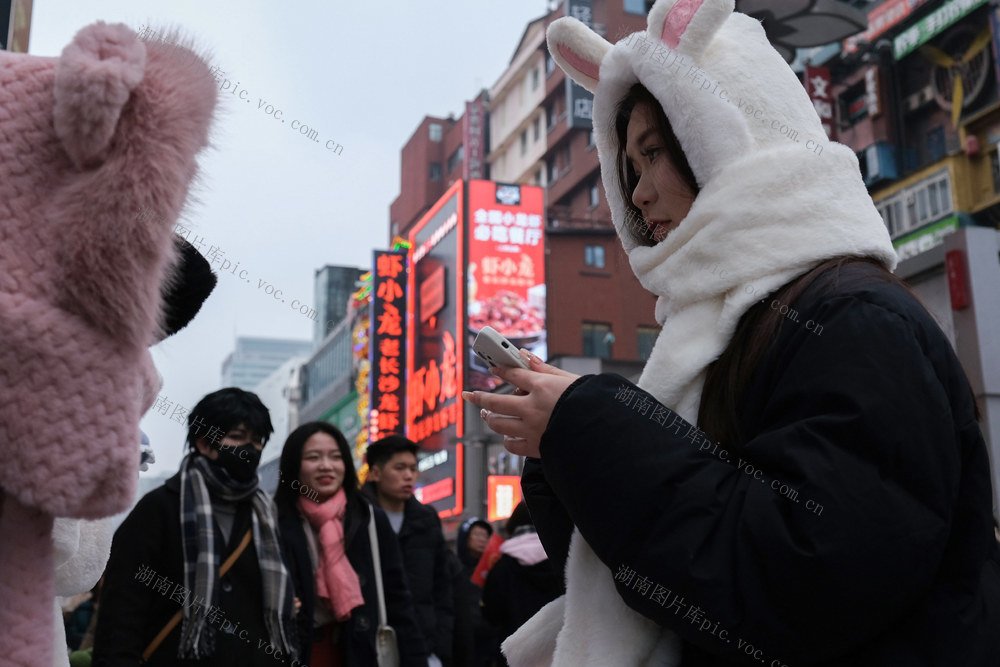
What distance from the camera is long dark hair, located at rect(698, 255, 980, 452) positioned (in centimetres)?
123

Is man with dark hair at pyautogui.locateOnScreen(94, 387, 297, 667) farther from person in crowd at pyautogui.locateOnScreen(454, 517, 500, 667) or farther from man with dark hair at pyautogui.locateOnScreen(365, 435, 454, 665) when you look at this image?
person in crowd at pyautogui.locateOnScreen(454, 517, 500, 667)

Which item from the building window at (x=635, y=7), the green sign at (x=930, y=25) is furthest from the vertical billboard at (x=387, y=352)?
the green sign at (x=930, y=25)

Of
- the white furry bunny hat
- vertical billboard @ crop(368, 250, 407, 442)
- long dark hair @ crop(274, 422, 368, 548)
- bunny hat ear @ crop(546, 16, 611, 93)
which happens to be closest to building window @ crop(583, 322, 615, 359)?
vertical billboard @ crop(368, 250, 407, 442)

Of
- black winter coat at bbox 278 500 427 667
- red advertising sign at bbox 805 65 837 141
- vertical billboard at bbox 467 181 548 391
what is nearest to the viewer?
black winter coat at bbox 278 500 427 667

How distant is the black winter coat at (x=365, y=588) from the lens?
3623mm

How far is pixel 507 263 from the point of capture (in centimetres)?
2188

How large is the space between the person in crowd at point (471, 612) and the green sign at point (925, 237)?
14854 millimetres

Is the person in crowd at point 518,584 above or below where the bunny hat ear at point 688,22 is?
below

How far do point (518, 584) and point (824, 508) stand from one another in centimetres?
416

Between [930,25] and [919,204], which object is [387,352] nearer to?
[919,204]

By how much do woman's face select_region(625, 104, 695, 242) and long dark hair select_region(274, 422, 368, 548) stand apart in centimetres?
269

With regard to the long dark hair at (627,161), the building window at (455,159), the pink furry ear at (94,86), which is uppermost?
the building window at (455,159)

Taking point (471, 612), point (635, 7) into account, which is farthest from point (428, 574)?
point (635, 7)

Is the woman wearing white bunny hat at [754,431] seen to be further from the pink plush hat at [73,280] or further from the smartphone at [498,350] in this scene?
the pink plush hat at [73,280]
